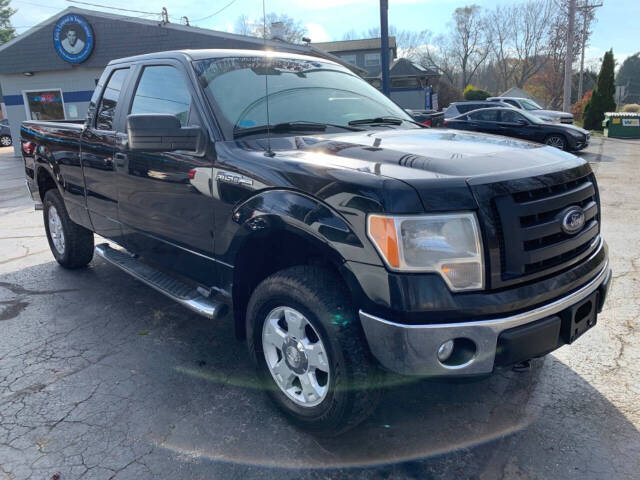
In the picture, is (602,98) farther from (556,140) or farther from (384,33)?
(384,33)

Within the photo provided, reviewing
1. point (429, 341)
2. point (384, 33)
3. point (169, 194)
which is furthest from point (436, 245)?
point (384, 33)

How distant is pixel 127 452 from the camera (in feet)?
8.41

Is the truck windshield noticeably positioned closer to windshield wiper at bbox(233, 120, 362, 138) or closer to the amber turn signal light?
windshield wiper at bbox(233, 120, 362, 138)

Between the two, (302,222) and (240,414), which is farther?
(240,414)

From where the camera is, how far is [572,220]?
2400mm

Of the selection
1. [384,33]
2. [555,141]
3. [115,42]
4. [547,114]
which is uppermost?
[115,42]

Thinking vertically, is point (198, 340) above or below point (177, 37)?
below

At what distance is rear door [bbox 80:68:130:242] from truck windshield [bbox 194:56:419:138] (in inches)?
44.8

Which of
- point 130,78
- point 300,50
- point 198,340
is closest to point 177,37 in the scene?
point 300,50

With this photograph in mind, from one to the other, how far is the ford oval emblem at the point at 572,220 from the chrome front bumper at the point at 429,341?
43 cm

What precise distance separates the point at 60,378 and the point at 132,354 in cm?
47

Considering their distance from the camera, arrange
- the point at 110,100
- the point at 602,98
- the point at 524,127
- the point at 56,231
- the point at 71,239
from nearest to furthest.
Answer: the point at 110,100
the point at 71,239
the point at 56,231
the point at 524,127
the point at 602,98

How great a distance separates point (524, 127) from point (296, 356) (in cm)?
1548

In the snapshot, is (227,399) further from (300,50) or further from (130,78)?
(300,50)
